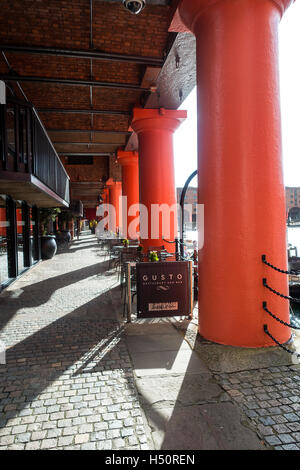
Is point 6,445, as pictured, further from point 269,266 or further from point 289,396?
point 269,266

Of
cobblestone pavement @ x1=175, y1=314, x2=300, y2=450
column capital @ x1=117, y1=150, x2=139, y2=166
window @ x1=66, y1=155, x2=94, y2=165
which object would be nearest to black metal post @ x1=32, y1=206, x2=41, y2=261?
column capital @ x1=117, y1=150, x2=139, y2=166

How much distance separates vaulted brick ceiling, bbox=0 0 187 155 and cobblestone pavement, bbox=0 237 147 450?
16.4 ft

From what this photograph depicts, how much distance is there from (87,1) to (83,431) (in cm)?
652

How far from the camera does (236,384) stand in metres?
3.13

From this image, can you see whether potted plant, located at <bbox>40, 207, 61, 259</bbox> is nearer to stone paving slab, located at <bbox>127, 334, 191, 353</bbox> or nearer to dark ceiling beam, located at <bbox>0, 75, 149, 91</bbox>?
dark ceiling beam, located at <bbox>0, 75, 149, 91</bbox>

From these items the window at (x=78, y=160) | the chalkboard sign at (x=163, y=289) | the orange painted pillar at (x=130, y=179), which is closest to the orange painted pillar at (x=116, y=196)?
the window at (x=78, y=160)

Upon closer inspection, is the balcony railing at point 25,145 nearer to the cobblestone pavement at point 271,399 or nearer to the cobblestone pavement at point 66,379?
the cobblestone pavement at point 66,379

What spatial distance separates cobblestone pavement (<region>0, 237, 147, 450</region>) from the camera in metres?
2.39

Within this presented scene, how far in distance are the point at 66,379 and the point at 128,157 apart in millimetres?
12141

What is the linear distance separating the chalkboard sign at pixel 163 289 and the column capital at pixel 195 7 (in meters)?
3.31

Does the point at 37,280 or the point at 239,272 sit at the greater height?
the point at 239,272

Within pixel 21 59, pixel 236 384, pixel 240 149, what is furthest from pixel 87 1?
pixel 236 384

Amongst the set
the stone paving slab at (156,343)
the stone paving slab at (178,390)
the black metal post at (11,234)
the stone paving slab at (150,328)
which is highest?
the black metal post at (11,234)

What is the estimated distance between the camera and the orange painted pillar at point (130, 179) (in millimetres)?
14281
